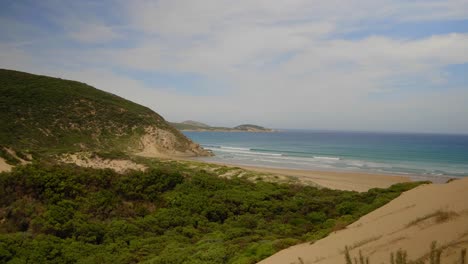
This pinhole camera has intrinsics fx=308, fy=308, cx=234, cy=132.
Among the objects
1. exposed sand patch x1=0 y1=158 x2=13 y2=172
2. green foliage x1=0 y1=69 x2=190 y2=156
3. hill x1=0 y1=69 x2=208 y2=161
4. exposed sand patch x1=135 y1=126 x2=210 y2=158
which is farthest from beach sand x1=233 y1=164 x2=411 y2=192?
green foliage x1=0 y1=69 x2=190 y2=156

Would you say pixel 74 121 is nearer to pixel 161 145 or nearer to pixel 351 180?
pixel 161 145

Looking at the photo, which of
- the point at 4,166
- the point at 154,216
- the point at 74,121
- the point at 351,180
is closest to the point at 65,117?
the point at 74,121

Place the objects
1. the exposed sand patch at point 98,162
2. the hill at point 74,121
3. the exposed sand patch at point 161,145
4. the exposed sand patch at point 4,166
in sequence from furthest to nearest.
A: the exposed sand patch at point 161,145 → the hill at point 74,121 → the exposed sand patch at point 98,162 → the exposed sand patch at point 4,166

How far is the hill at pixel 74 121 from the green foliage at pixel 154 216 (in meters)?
31.3

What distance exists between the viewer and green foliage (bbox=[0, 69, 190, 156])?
45.4 m

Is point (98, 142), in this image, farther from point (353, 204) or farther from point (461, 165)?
point (461, 165)

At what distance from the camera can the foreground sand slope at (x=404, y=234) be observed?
236 inches

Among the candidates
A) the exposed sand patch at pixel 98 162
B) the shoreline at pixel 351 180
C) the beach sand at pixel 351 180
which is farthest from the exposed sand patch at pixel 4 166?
the beach sand at pixel 351 180

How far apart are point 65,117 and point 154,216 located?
151 feet

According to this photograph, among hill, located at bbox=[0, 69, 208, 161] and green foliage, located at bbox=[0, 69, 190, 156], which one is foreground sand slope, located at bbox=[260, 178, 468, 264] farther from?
hill, located at bbox=[0, 69, 208, 161]

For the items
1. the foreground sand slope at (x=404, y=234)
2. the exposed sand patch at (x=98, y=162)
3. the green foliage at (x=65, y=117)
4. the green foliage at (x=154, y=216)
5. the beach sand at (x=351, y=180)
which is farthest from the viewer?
the green foliage at (x=65, y=117)

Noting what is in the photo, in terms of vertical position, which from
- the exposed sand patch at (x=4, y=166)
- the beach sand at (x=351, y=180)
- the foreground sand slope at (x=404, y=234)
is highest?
the foreground sand slope at (x=404, y=234)

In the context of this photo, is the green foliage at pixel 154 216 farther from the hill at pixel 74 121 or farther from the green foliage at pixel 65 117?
the hill at pixel 74 121

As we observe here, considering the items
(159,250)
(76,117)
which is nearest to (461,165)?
(159,250)
